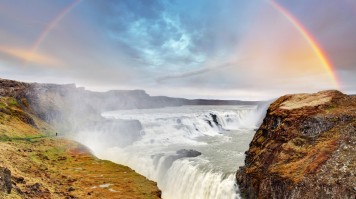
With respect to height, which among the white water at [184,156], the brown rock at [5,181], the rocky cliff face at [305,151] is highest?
the rocky cliff face at [305,151]

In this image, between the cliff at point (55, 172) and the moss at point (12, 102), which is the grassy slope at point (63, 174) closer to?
the cliff at point (55, 172)

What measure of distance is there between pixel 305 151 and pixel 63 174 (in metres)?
23.9

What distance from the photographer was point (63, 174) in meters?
31.5

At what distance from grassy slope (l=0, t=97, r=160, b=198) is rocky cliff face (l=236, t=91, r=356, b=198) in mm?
9819

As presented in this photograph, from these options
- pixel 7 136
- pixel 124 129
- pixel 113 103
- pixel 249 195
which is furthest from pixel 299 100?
pixel 113 103

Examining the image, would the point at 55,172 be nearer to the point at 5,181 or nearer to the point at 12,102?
the point at 5,181

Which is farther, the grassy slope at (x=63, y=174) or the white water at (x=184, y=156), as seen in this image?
the white water at (x=184, y=156)

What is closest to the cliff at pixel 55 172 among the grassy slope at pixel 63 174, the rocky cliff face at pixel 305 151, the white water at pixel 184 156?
the grassy slope at pixel 63 174

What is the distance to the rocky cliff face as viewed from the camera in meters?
16.9

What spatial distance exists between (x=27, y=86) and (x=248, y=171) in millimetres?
A: 73511

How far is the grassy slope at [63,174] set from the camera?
24641 mm

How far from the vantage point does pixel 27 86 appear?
80.9m

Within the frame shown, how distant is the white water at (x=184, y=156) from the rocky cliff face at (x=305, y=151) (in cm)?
496

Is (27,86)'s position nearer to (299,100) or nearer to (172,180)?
(172,180)
